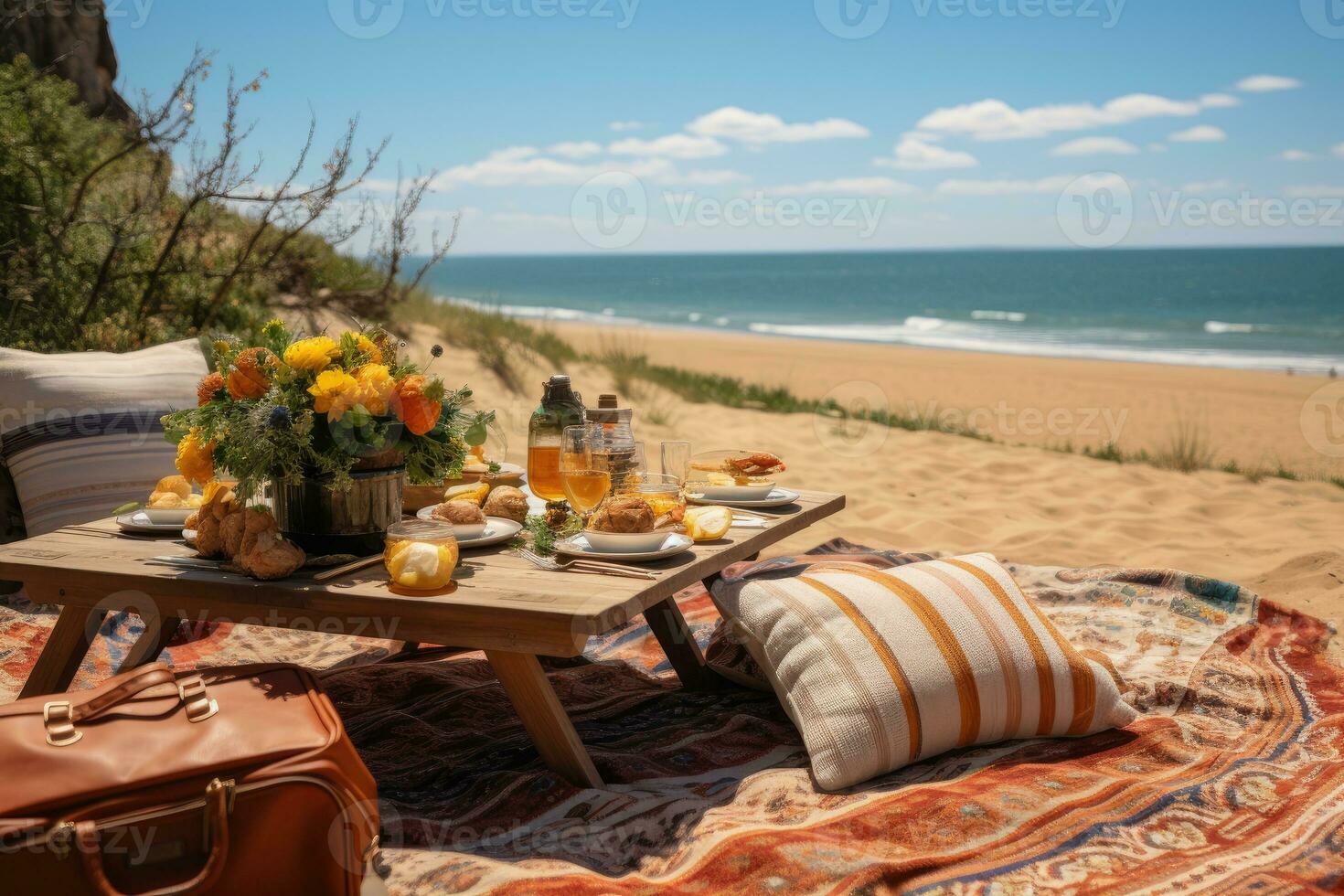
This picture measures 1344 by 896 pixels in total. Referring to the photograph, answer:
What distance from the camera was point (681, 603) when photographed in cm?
425

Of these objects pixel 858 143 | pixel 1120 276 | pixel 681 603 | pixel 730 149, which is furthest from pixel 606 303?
pixel 730 149

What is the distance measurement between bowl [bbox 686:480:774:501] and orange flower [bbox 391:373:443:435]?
3.31 feet

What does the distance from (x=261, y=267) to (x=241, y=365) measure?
16.2 ft

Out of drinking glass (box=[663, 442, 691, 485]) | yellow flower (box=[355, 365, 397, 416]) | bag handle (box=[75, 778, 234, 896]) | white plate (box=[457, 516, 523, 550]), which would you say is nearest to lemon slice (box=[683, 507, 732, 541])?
drinking glass (box=[663, 442, 691, 485])

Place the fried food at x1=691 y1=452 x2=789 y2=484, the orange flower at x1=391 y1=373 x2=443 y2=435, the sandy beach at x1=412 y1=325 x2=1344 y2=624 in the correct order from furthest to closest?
1. the sandy beach at x1=412 y1=325 x2=1344 y2=624
2. the fried food at x1=691 y1=452 x2=789 y2=484
3. the orange flower at x1=391 y1=373 x2=443 y2=435

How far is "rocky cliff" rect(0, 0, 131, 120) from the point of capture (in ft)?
28.6

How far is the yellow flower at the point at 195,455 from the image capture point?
8.37 ft

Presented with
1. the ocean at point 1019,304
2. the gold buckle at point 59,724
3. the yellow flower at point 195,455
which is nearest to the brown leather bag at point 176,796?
the gold buckle at point 59,724

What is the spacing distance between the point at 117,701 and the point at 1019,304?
4252 cm

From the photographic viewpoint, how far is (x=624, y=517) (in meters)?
2.61

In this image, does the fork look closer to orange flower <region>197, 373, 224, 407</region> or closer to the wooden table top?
the wooden table top

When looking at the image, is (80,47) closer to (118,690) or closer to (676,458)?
(676,458)

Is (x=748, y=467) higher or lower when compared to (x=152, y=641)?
Result: higher

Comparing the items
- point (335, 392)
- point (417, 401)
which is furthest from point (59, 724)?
point (417, 401)
